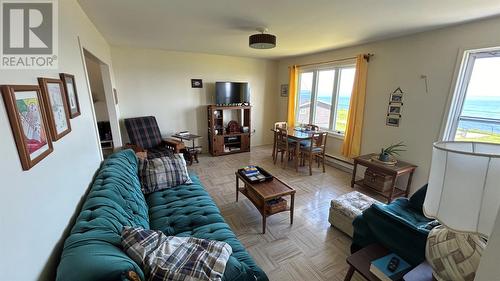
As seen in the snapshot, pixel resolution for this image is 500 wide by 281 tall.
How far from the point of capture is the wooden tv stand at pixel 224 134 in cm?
465

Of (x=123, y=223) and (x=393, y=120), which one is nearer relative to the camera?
(x=123, y=223)

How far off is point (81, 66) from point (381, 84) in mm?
3890

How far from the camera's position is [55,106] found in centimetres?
119

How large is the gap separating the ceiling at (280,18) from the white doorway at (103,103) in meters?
0.67

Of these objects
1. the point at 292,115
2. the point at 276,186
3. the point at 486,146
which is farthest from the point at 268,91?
the point at 486,146

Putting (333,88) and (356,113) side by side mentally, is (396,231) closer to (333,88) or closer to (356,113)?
(356,113)

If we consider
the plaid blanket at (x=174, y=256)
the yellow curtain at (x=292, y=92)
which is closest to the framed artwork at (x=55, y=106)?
the plaid blanket at (x=174, y=256)

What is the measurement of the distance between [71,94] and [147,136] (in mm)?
2543

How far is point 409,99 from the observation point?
2.90 metres

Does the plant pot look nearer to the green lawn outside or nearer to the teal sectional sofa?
the green lawn outside

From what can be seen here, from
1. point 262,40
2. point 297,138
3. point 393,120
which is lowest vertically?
point 297,138

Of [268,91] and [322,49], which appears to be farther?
[268,91]

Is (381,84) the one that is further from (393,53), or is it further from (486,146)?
(486,146)

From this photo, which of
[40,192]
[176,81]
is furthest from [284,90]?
[40,192]
